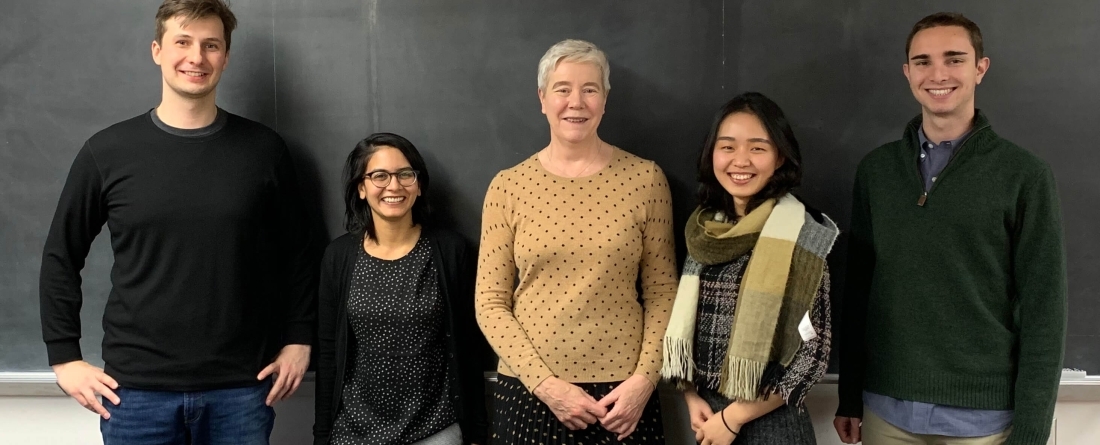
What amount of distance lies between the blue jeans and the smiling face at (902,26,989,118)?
182 cm

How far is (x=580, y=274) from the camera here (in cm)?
175

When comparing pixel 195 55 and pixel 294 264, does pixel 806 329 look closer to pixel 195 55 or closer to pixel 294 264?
pixel 294 264

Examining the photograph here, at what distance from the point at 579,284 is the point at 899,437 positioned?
836mm

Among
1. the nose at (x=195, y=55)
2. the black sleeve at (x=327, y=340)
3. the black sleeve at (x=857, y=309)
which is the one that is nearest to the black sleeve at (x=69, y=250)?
the nose at (x=195, y=55)

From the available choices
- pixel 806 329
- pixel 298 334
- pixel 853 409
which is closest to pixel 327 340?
pixel 298 334

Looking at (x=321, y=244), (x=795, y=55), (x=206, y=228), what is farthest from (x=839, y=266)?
(x=206, y=228)

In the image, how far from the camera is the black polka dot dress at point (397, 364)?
1.87 m

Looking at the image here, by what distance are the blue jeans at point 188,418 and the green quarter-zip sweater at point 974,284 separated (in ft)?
5.19

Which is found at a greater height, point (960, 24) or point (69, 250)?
point (960, 24)

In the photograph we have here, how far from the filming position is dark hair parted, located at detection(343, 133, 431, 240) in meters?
1.95

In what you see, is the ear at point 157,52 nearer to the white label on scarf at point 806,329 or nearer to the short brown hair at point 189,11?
the short brown hair at point 189,11

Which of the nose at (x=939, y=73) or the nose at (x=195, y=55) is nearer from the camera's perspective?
the nose at (x=939, y=73)

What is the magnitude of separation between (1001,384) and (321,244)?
5.93 feet

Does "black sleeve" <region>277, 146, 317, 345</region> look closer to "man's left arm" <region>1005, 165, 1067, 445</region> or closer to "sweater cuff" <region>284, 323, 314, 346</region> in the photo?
"sweater cuff" <region>284, 323, 314, 346</region>
